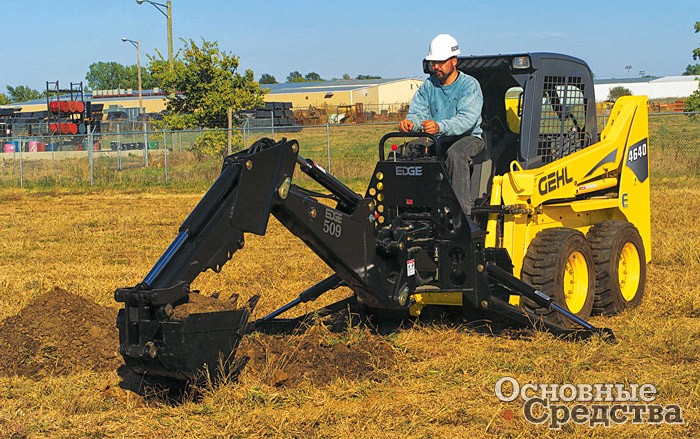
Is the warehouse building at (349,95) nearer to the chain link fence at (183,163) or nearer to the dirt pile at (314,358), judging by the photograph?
the chain link fence at (183,163)

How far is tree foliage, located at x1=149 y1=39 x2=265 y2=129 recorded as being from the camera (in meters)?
34.6

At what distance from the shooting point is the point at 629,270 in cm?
949

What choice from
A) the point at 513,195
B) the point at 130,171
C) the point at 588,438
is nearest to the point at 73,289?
the point at 513,195

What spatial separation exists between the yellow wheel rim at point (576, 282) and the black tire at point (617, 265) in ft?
1.08

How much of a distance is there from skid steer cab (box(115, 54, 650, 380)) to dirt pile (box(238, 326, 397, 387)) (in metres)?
0.41

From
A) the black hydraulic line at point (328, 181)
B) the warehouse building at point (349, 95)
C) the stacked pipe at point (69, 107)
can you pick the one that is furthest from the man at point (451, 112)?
the warehouse building at point (349, 95)

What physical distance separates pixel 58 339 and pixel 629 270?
552 cm

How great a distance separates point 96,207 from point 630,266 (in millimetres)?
14917

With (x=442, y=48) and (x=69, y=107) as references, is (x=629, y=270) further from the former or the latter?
(x=69, y=107)

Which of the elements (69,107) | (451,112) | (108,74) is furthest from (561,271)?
(108,74)

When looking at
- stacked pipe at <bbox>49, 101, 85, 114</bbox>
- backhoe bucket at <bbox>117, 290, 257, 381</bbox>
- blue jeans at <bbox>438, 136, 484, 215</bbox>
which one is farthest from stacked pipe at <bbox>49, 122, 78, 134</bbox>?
backhoe bucket at <bbox>117, 290, 257, 381</bbox>

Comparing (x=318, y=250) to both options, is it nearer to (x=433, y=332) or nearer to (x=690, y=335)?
(x=433, y=332)

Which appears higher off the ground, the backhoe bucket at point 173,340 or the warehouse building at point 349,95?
the warehouse building at point 349,95

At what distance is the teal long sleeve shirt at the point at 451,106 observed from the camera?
7.90m
